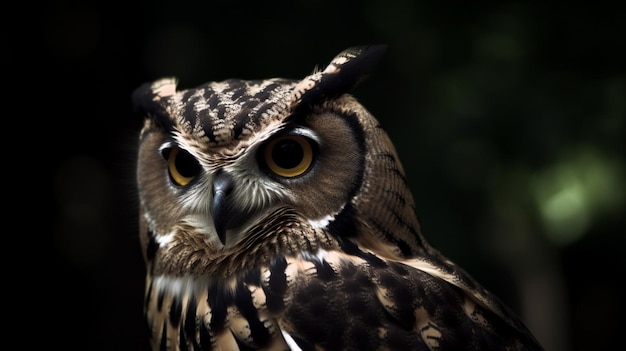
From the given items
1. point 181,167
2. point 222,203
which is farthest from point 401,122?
point 222,203

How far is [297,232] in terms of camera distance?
170 cm

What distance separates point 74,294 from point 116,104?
4.31ft

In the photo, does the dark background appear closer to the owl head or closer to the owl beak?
the owl head

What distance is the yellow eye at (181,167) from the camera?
5.76ft

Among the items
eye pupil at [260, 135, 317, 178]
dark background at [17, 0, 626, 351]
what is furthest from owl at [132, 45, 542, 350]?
dark background at [17, 0, 626, 351]

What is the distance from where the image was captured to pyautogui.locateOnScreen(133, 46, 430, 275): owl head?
165 cm

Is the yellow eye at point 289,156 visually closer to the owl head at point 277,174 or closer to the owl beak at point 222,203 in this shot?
the owl head at point 277,174

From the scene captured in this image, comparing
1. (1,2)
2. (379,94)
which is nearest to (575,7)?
(379,94)

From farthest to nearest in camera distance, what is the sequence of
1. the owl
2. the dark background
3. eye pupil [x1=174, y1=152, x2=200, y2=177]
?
the dark background → eye pupil [x1=174, y1=152, x2=200, y2=177] → the owl

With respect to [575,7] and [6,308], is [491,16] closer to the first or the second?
[575,7]

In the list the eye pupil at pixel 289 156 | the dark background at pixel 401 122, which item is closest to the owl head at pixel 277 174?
the eye pupil at pixel 289 156

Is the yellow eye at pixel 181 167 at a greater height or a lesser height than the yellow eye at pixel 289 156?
lesser

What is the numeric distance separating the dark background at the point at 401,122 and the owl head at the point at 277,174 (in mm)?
1545

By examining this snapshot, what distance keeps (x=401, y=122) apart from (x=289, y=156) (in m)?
2.42
